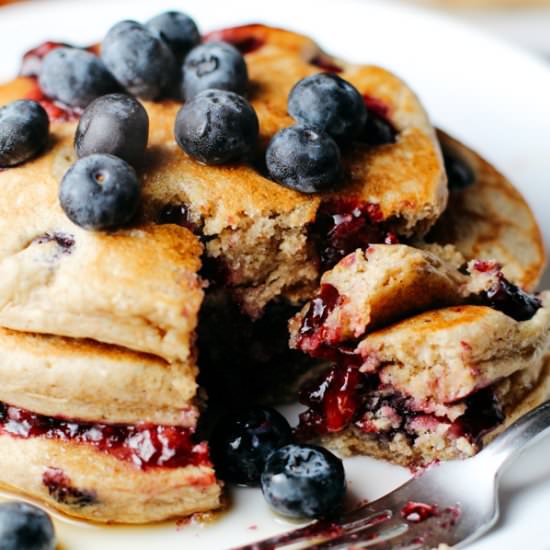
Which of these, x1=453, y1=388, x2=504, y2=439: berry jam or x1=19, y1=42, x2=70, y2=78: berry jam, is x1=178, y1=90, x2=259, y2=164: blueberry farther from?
x1=453, y1=388, x2=504, y2=439: berry jam

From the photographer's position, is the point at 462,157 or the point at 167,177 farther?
the point at 462,157

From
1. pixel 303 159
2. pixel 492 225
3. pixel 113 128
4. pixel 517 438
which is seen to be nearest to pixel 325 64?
pixel 492 225

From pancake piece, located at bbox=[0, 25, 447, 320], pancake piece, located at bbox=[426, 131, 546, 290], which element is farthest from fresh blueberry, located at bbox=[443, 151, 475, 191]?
pancake piece, located at bbox=[0, 25, 447, 320]

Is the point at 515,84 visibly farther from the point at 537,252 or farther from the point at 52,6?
the point at 52,6

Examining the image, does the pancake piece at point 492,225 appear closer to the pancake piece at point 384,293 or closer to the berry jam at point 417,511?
the pancake piece at point 384,293

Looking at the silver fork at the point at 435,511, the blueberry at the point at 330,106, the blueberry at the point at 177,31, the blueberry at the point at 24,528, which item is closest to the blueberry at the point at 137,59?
the blueberry at the point at 177,31

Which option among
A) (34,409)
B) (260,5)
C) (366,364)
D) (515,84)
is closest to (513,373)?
(366,364)
